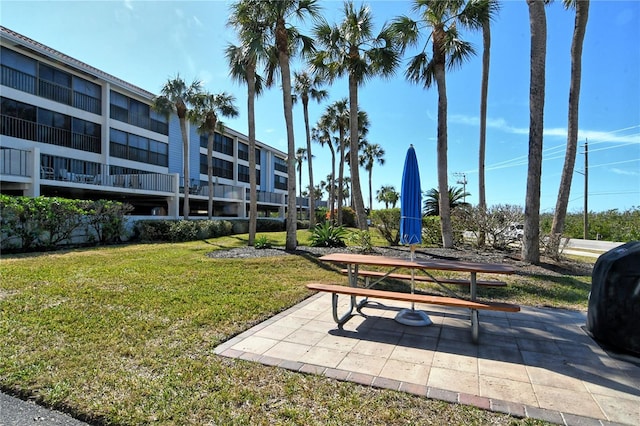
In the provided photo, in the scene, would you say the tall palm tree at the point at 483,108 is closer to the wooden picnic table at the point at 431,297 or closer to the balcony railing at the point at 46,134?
the wooden picnic table at the point at 431,297

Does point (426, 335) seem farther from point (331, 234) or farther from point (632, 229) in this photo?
point (632, 229)

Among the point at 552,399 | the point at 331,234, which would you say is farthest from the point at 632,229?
the point at 552,399

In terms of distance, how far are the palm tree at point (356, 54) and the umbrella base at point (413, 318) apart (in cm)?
773

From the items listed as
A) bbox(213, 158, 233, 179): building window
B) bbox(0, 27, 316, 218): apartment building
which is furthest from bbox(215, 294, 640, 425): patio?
bbox(213, 158, 233, 179): building window

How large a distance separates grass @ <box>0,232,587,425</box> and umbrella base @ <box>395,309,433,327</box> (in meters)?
1.88

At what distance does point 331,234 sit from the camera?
1327 cm

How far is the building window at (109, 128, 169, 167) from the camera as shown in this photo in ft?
69.6

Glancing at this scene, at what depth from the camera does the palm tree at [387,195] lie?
82.4 metres

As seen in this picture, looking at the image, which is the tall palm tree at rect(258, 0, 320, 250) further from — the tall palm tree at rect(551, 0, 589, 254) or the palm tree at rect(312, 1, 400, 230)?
the tall palm tree at rect(551, 0, 589, 254)

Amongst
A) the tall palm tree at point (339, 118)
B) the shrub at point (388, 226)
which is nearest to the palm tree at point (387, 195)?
the tall palm tree at point (339, 118)

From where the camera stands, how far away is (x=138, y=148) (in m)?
23.0

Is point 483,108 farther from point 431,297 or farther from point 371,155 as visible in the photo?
point 371,155

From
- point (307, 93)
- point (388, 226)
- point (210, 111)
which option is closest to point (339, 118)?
point (307, 93)

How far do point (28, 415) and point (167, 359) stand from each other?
1122mm
